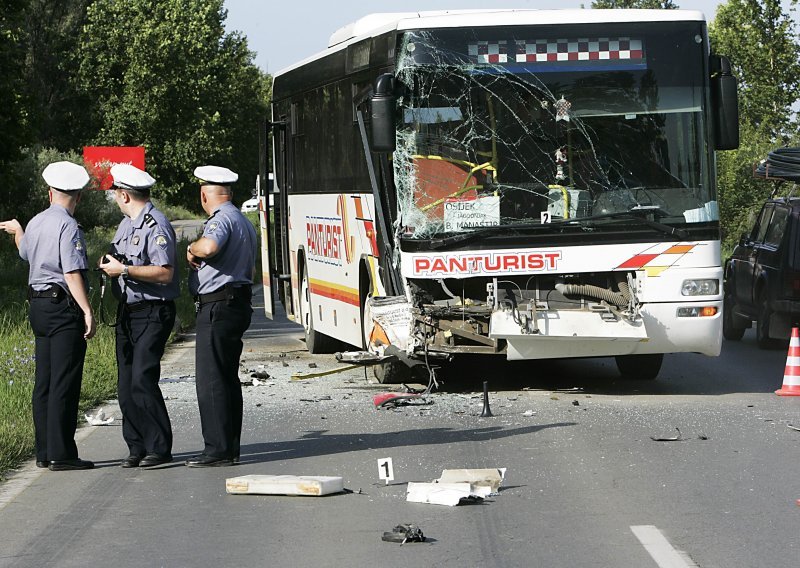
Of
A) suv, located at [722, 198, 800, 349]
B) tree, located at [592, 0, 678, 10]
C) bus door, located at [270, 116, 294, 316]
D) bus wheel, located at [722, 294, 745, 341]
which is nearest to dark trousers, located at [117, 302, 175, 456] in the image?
bus door, located at [270, 116, 294, 316]

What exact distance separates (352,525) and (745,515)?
6.64ft

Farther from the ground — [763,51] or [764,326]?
[763,51]

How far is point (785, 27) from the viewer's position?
37750mm

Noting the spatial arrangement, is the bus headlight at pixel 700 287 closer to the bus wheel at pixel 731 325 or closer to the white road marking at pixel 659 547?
the white road marking at pixel 659 547

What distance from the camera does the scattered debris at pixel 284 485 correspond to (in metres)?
8.43

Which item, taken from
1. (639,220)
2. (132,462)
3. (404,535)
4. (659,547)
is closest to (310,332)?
(639,220)

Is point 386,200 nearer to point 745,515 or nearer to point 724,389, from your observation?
point 724,389

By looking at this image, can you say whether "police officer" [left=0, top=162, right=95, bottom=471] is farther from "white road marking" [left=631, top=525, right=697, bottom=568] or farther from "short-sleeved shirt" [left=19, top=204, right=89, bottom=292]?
"white road marking" [left=631, top=525, right=697, bottom=568]

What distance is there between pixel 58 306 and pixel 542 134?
4.98 meters

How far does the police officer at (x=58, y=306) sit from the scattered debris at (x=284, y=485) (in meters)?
1.37

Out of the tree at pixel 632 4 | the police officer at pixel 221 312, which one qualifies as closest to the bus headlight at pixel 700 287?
the police officer at pixel 221 312

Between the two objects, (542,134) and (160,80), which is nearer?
(542,134)

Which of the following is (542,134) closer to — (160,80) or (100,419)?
(100,419)

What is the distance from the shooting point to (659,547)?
696cm
